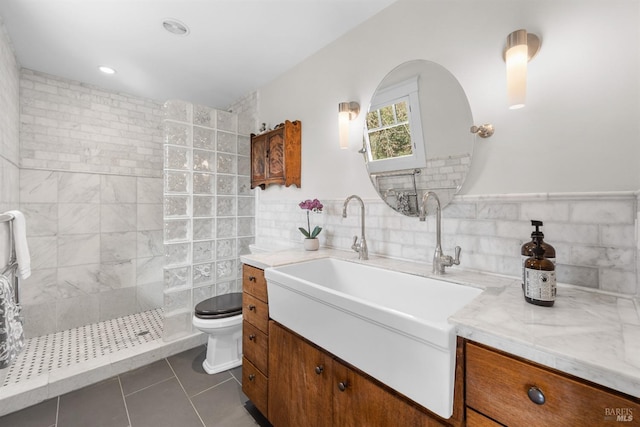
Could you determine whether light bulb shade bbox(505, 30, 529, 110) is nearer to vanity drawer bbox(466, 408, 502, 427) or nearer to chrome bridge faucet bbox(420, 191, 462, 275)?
chrome bridge faucet bbox(420, 191, 462, 275)

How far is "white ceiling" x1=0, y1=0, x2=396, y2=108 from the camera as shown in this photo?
5.31 feet

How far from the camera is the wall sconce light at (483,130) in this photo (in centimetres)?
117

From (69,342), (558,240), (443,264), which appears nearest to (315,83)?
(443,264)

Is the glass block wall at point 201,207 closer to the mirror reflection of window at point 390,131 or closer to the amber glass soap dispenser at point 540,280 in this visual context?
the mirror reflection of window at point 390,131

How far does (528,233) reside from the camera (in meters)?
1.09

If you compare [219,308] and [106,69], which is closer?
[219,308]

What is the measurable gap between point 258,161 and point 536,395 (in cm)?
251

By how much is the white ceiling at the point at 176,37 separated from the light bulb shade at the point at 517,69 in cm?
89

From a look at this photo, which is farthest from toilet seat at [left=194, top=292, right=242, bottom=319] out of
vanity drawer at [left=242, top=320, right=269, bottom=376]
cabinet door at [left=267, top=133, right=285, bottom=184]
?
cabinet door at [left=267, top=133, right=285, bottom=184]

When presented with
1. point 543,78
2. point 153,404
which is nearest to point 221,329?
point 153,404

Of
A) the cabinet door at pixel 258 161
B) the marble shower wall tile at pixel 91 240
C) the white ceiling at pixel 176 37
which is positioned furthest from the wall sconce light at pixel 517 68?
the marble shower wall tile at pixel 91 240

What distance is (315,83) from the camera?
2.10 meters

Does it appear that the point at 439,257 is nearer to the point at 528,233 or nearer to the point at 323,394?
the point at 528,233

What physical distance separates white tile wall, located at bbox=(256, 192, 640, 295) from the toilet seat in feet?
3.91
